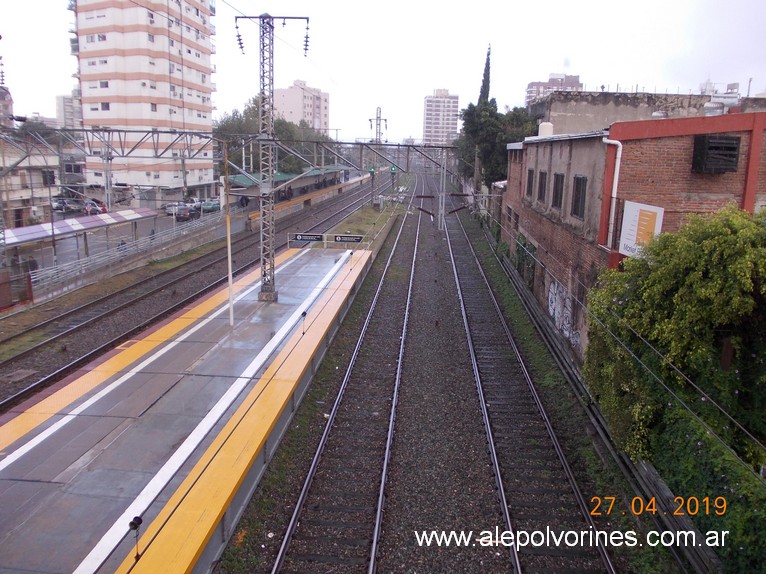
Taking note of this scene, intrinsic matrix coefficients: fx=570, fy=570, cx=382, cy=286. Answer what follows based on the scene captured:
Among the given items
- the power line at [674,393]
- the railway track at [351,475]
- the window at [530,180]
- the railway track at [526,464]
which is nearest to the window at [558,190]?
the window at [530,180]

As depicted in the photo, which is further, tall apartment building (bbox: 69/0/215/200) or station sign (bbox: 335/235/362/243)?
tall apartment building (bbox: 69/0/215/200)

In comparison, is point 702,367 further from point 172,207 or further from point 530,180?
point 172,207

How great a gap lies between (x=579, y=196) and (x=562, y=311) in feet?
9.35

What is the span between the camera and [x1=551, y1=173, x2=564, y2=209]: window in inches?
593

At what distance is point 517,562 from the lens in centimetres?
666

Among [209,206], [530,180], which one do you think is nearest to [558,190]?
[530,180]

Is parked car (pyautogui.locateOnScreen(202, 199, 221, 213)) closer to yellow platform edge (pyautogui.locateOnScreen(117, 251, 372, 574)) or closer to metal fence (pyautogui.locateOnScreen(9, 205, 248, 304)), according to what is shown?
metal fence (pyautogui.locateOnScreen(9, 205, 248, 304))

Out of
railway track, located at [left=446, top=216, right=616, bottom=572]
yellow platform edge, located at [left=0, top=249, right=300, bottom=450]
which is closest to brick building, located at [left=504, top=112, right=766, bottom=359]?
railway track, located at [left=446, top=216, right=616, bottom=572]

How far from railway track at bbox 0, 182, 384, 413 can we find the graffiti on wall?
10.8m

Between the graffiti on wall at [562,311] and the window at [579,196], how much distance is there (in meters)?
1.88

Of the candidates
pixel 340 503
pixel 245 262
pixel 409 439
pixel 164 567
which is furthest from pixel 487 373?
pixel 245 262

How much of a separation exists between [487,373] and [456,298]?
Result: 6740 mm

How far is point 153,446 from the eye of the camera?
8422mm

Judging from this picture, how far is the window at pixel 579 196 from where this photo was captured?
1291 centimetres
